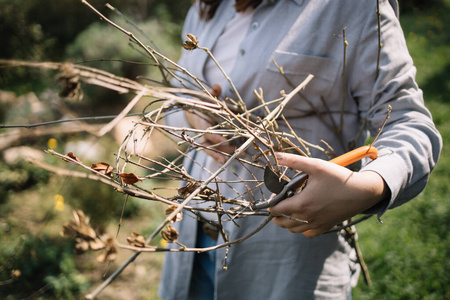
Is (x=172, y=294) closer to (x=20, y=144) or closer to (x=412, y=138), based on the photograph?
(x=412, y=138)

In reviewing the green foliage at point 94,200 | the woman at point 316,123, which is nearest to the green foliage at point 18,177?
the green foliage at point 94,200

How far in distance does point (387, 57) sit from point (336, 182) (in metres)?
0.51

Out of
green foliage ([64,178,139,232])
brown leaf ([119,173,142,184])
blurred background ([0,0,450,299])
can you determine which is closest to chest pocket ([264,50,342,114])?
blurred background ([0,0,450,299])

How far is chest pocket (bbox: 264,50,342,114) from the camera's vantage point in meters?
1.25

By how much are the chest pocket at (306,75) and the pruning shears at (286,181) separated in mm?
354

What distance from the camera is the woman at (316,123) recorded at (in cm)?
97

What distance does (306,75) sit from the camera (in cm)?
128

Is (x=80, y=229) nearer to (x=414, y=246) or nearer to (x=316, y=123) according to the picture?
(x=316, y=123)

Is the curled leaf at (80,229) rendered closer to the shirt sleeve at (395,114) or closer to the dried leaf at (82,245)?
the dried leaf at (82,245)

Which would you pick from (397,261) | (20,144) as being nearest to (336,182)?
(397,261)

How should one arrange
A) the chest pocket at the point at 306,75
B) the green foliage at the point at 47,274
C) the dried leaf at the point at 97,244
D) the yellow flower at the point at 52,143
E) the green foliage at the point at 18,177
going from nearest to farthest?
the dried leaf at the point at 97,244
the chest pocket at the point at 306,75
the green foliage at the point at 47,274
the green foliage at the point at 18,177
the yellow flower at the point at 52,143

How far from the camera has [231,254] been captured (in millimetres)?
1402

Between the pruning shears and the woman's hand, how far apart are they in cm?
2

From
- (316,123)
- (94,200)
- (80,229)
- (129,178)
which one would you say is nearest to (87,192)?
(94,200)
